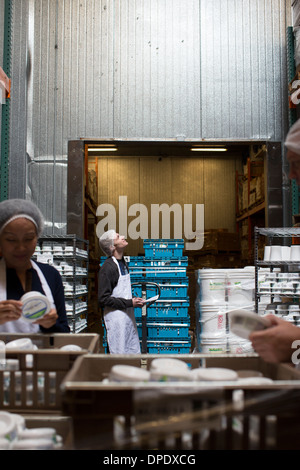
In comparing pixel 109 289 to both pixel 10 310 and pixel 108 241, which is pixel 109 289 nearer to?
pixel 108 241

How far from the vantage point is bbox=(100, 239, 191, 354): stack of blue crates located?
5.89m

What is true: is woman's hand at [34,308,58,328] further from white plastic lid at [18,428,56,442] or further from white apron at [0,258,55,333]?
white plastic lid at [18,428,56,442]

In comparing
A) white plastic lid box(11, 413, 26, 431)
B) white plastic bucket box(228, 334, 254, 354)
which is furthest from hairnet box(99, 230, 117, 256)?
white plastic lid box(11, 413, 26, 431)

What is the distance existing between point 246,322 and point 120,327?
3.65 meters

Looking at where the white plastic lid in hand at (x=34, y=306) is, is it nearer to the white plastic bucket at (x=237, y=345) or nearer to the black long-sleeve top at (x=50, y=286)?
the black long-sleeve top at (x=50, y=286)

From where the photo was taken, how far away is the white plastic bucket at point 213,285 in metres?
4.72

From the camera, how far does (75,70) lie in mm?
6363

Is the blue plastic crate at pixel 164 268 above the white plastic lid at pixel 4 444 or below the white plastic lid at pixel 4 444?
above

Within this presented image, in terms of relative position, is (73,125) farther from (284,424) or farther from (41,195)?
→ (284,424)

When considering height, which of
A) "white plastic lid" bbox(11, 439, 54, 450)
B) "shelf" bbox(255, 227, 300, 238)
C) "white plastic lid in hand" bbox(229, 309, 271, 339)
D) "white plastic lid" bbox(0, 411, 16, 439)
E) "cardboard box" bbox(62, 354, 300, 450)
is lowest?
"white plastic lid" bbox(11, 439, 54, 450)

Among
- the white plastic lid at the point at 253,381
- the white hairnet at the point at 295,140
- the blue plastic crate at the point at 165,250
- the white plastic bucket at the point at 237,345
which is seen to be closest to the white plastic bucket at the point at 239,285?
the white plastic bucket at the point at 237,345

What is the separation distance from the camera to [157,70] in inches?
252

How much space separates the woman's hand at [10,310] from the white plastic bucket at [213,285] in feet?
10.5

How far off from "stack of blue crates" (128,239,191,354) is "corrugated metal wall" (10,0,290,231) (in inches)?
66.9
